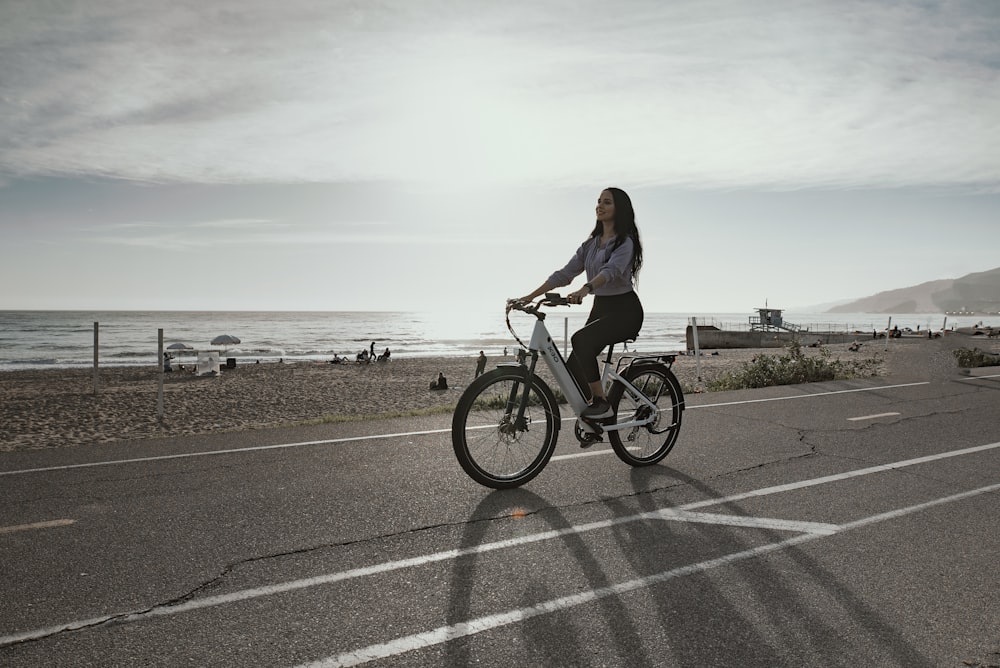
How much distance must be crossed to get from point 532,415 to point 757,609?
2.50m

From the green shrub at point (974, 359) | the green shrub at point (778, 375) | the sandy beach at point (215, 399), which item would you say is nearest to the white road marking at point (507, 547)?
the sandy beach at point (215, 399)

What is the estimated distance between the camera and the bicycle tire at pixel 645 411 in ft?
19.3

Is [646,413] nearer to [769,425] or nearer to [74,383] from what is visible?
[769,425]

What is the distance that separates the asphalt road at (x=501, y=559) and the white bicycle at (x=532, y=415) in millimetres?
248

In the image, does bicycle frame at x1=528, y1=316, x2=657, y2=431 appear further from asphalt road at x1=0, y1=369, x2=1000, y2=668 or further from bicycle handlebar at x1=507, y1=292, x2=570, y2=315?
asphalt road at x1=0, y1=369, x2=1000, y2=668

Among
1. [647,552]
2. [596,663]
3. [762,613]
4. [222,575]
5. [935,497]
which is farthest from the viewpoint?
[935,497]

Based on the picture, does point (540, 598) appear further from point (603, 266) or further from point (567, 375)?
point (603, 266)

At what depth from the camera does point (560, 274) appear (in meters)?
5.85

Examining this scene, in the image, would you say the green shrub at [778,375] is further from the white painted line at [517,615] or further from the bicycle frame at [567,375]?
the white painted line at [517,615]

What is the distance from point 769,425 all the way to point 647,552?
202 inches

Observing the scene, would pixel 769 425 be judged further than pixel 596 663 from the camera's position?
Yes

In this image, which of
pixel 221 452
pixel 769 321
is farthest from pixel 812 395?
pixel 769 321

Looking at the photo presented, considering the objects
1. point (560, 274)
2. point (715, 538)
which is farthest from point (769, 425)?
point (715, 538)

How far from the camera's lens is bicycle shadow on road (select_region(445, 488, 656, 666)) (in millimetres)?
2682
